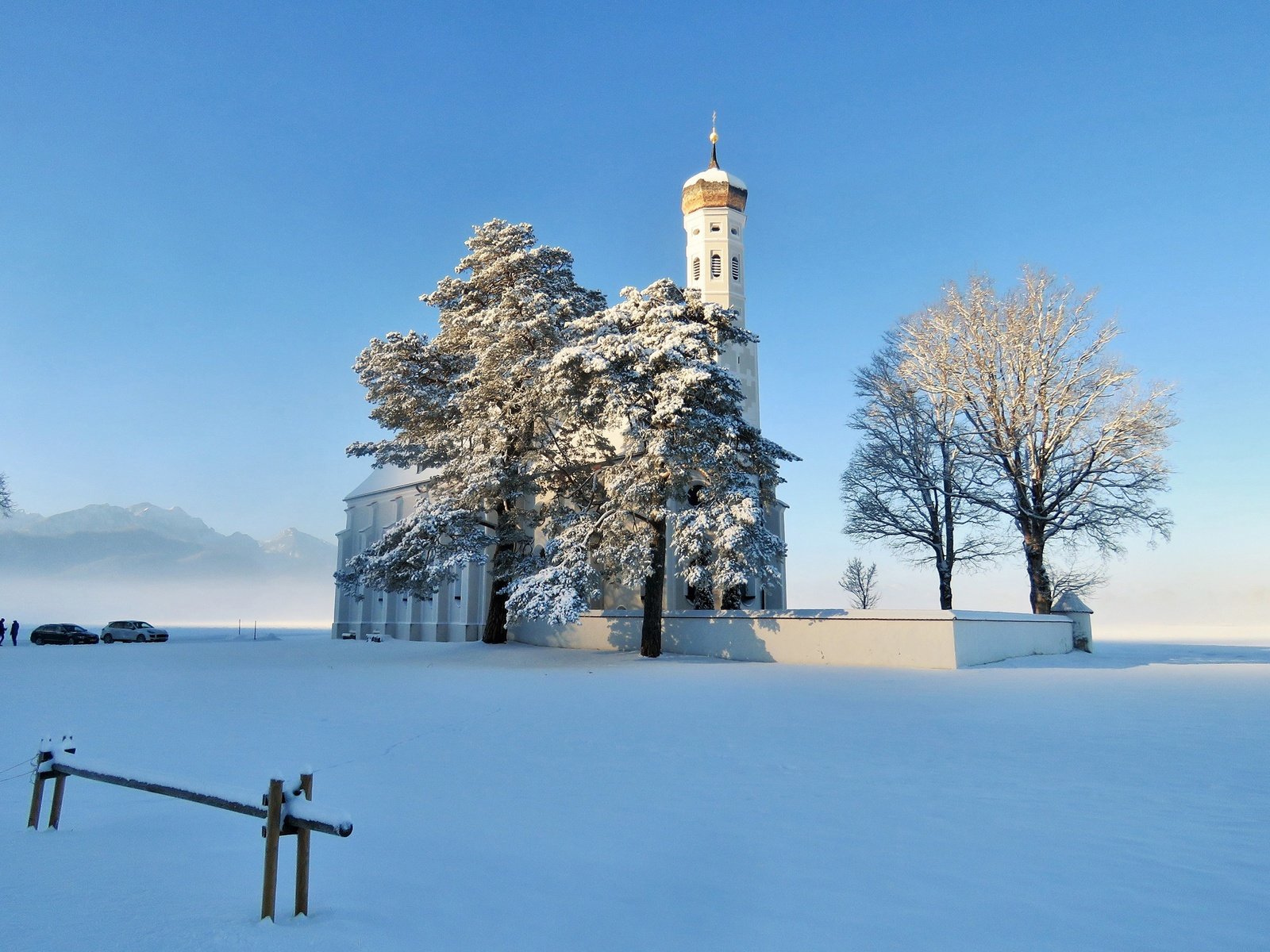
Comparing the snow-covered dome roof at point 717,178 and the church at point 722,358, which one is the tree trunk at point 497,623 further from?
the snow-covered dome roof at point 717,178

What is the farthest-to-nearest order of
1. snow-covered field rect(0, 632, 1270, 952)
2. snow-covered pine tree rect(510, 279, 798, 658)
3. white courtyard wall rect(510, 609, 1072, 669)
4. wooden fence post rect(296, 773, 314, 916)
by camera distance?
1. snow-covered pine tree rect(510, 279, 798, 658)
2. white courtyard wall rect(510, 609, 1072, 669)
3. wooden fence post rect(296, 773, 314, 916)
4. snow-covered field rect(0, 632, 1270, 952)

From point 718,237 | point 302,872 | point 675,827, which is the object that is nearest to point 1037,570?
point 718,237

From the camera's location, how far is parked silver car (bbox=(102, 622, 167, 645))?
134ft

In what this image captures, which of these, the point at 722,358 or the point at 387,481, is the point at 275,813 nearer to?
the point at 722,358

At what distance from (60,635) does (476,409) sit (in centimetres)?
2585

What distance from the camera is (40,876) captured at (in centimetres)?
564

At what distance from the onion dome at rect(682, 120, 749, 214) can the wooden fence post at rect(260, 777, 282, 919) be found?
134 ft

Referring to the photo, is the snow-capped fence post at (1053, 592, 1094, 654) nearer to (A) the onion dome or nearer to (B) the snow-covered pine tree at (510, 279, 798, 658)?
(B) the snow-covered pine tree at (510, 279, 798, 658)

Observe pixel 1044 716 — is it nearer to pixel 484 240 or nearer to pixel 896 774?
pixel 896 774

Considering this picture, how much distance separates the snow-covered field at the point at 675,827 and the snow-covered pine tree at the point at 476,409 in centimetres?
1160

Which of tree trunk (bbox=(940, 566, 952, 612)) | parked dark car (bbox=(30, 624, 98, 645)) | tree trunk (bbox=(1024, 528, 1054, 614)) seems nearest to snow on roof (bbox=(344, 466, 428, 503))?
parked dark car (bbox=(30, 624, 98, 645))

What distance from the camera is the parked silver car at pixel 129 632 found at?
40.8 metres

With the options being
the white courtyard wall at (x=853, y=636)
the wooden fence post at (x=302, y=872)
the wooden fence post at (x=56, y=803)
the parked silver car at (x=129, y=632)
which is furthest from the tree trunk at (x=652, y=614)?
the parked silver car at (x=129, y=632)

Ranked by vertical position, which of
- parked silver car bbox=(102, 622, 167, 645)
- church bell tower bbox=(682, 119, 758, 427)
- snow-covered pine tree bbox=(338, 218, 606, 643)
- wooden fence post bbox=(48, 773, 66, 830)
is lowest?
parked silver car bbox=(102, 622, 167, 645)
